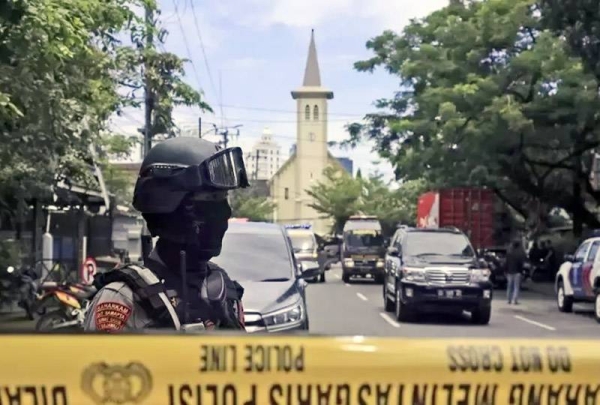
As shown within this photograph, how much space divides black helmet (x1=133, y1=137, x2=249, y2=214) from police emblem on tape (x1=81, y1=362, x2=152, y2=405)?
3.39 ft

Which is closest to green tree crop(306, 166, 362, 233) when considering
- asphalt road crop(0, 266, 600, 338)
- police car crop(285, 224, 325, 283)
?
police car crop(285, 224, 325, 283)

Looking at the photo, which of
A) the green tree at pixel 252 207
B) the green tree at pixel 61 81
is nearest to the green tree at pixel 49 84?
the green tree at pixel 61 81

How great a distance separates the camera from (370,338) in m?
2.11

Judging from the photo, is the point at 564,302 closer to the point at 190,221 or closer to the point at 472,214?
the point at 472,214

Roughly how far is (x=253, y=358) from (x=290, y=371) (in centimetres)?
9

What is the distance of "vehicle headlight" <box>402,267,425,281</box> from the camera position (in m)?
16.7

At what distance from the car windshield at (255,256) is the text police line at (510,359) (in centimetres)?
741

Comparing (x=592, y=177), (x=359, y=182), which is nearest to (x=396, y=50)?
(x=592, y=177)

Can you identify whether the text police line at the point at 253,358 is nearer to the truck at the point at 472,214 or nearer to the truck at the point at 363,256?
the truck at the point at 472,214

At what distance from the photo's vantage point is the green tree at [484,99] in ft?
82.2

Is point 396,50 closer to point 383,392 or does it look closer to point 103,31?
point 103,31

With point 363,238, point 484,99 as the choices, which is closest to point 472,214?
point 363,238

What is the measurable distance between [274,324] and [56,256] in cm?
1590

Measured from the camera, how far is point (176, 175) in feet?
9.88
